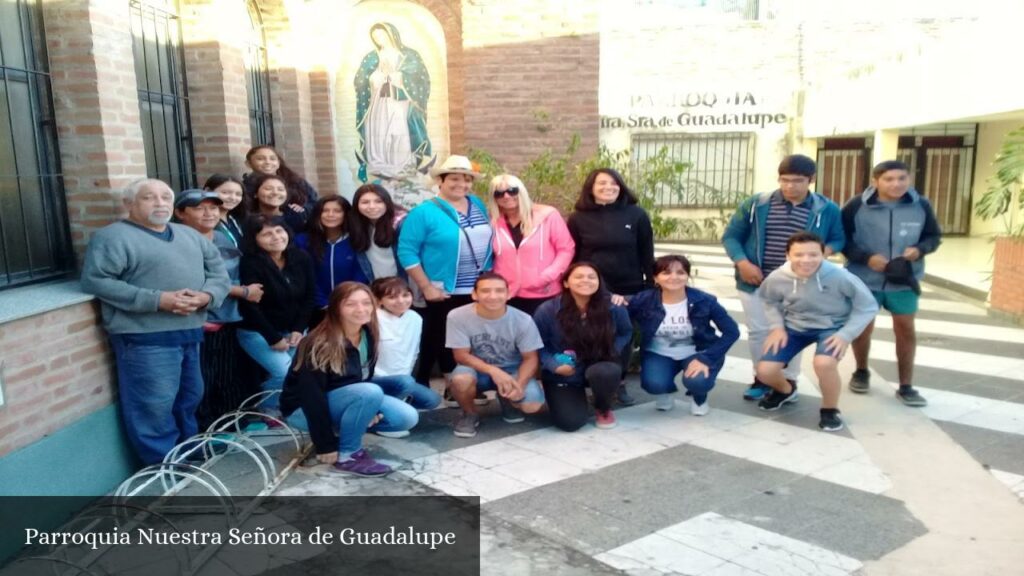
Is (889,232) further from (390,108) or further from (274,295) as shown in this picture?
(390,108)

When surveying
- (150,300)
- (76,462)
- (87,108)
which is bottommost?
(76,462)

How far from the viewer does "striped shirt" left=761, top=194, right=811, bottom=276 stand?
532cm

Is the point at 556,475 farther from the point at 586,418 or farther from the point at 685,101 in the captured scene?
the point at 685,101

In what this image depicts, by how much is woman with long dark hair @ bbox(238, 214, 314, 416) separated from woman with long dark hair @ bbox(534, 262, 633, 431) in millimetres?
1581

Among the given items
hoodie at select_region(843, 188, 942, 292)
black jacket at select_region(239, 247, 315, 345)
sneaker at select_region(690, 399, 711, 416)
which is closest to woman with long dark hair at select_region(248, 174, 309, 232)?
black jacket at select_region(239, 247, 315, 345)

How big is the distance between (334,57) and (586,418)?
5421mm

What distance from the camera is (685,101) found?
1515 centimetres

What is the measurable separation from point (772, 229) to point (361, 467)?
3131 millimetres

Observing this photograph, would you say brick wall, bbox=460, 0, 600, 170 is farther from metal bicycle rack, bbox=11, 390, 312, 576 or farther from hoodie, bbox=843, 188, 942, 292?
metal bicycle rack, bbox=11, 390, 312, 576

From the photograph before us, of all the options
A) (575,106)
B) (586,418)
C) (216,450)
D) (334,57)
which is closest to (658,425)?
(586,418)

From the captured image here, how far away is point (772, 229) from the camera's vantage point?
5.41 metres

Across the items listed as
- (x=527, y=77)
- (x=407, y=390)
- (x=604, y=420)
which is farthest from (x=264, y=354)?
(x=527, y=77)

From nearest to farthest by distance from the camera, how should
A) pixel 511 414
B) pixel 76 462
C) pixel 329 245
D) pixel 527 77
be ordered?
pixel 76 462 → pixel 511 414 → pixel 329 245 → pixel 527 77

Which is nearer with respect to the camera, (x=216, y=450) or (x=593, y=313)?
(x=216, y=450)
